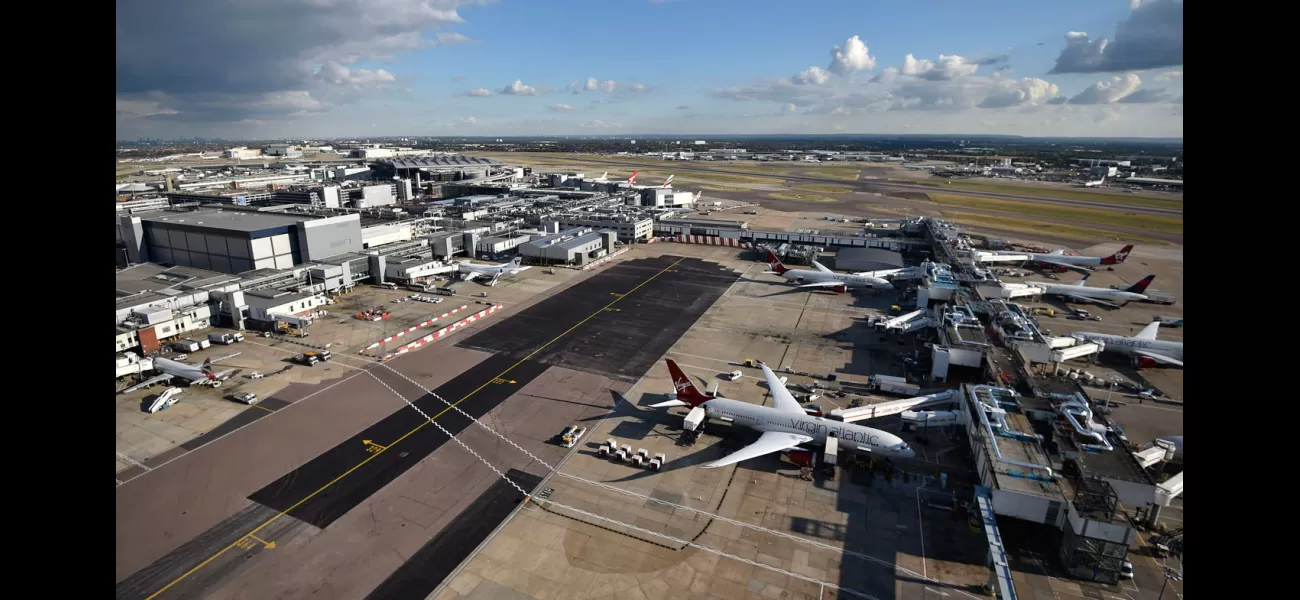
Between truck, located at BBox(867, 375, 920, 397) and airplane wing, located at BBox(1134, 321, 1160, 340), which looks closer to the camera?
truck, located at BBox(867, 375, 920, 397)

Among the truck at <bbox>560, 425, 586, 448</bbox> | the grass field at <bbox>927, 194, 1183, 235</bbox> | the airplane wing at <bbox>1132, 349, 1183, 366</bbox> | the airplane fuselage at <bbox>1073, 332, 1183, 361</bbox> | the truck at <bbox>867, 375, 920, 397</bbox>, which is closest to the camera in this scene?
the truck at <bbox>560, 425, 586, 448</bbox>

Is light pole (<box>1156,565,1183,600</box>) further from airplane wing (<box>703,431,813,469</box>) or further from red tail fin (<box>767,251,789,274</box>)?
red tail fin (<box>767,251,789,274</box>)

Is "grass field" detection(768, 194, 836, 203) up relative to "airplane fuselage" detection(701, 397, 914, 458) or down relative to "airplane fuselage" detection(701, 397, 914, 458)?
up

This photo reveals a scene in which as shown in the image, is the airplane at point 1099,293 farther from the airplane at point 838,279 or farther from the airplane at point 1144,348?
the airplane at point 838,279

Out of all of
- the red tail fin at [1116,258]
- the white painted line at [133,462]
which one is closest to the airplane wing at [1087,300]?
the red tail fin at [1116,258]

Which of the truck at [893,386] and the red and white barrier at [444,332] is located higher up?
the red and white barrier at [444,332]

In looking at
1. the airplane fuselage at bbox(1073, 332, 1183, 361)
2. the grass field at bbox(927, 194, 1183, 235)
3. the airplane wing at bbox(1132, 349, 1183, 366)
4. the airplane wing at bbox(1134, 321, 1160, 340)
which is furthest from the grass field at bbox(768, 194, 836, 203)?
the airplane wing at bbox(1132, 349, 1183, 366)
